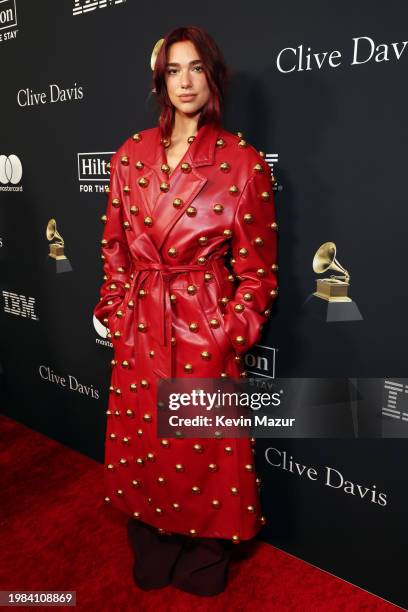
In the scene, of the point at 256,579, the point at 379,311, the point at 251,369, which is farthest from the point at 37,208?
the point at 256,579

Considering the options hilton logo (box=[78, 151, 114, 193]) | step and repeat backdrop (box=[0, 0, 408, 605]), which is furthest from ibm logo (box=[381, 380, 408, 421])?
hilton logo (box=[78, 151, 114, 193])

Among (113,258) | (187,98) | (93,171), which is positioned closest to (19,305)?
(93,171)

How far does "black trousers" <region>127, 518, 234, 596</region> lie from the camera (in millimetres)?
1880

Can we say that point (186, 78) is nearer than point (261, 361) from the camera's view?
Yes

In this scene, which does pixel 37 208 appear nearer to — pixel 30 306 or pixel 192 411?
pixel 30 306

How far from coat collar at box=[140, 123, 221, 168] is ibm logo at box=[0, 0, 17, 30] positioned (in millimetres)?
1384

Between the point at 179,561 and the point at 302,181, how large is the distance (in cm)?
142

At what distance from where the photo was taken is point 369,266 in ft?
5.37

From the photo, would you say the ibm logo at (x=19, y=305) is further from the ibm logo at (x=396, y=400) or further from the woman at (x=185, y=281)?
the ibm logo at (x=396, y=400)

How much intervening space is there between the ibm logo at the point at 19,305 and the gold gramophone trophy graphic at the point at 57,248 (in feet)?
1.16

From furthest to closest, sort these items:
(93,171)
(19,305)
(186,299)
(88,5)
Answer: (19,305) < (93,171) < (88,5) < (186,299)

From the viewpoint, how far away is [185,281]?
1.61 m

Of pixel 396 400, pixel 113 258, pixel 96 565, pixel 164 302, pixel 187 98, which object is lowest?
pixel 96 565

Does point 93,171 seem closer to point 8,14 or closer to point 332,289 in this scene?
point 8,14
